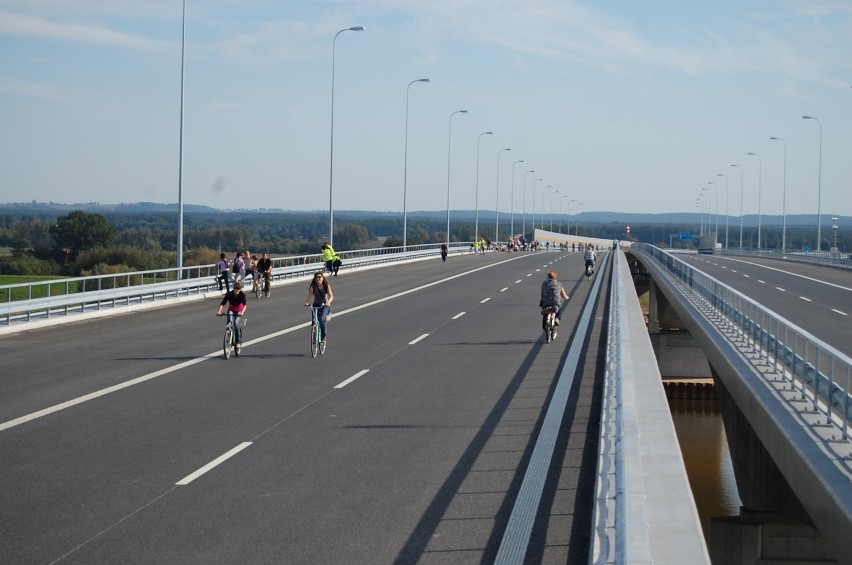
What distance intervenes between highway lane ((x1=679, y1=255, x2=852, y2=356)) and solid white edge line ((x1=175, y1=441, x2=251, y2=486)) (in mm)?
13473

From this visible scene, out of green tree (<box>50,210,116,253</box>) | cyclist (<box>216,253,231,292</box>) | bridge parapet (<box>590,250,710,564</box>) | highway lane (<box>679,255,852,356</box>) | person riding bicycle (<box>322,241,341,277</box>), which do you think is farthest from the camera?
green tree (<box>50,210,116,253</box>)

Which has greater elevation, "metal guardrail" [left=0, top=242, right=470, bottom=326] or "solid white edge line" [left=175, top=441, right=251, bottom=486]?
"metal guardrail" [left=0, top=242, right=470, bottom=326]

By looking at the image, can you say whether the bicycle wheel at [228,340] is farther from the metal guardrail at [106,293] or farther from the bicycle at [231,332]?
the metal guardrail at [106,293]

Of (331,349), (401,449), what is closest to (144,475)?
(401,449)

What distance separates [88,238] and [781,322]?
100567 mm

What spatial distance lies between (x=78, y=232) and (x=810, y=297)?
276 feet

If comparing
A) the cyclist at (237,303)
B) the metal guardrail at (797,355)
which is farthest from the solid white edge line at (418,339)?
the metal guardrail at (797,355)

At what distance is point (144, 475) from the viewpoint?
10.8 metres

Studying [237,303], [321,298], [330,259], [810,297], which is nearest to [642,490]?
[237,303]

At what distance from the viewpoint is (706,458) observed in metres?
Answer: 38.1

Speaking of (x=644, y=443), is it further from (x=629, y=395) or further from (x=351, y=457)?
(x=351, y=457)

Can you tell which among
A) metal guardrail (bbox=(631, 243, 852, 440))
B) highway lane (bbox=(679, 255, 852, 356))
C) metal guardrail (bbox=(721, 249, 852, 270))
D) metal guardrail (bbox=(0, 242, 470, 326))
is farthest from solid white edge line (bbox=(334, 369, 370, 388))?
metal guardrail (bbox=(721, 249, 852, 270))

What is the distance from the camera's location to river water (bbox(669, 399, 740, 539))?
2848 centimetres

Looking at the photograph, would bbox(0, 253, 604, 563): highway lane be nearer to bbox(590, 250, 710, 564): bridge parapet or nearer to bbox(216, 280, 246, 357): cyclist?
bbox(216, 280, 246, 357): cyclist
